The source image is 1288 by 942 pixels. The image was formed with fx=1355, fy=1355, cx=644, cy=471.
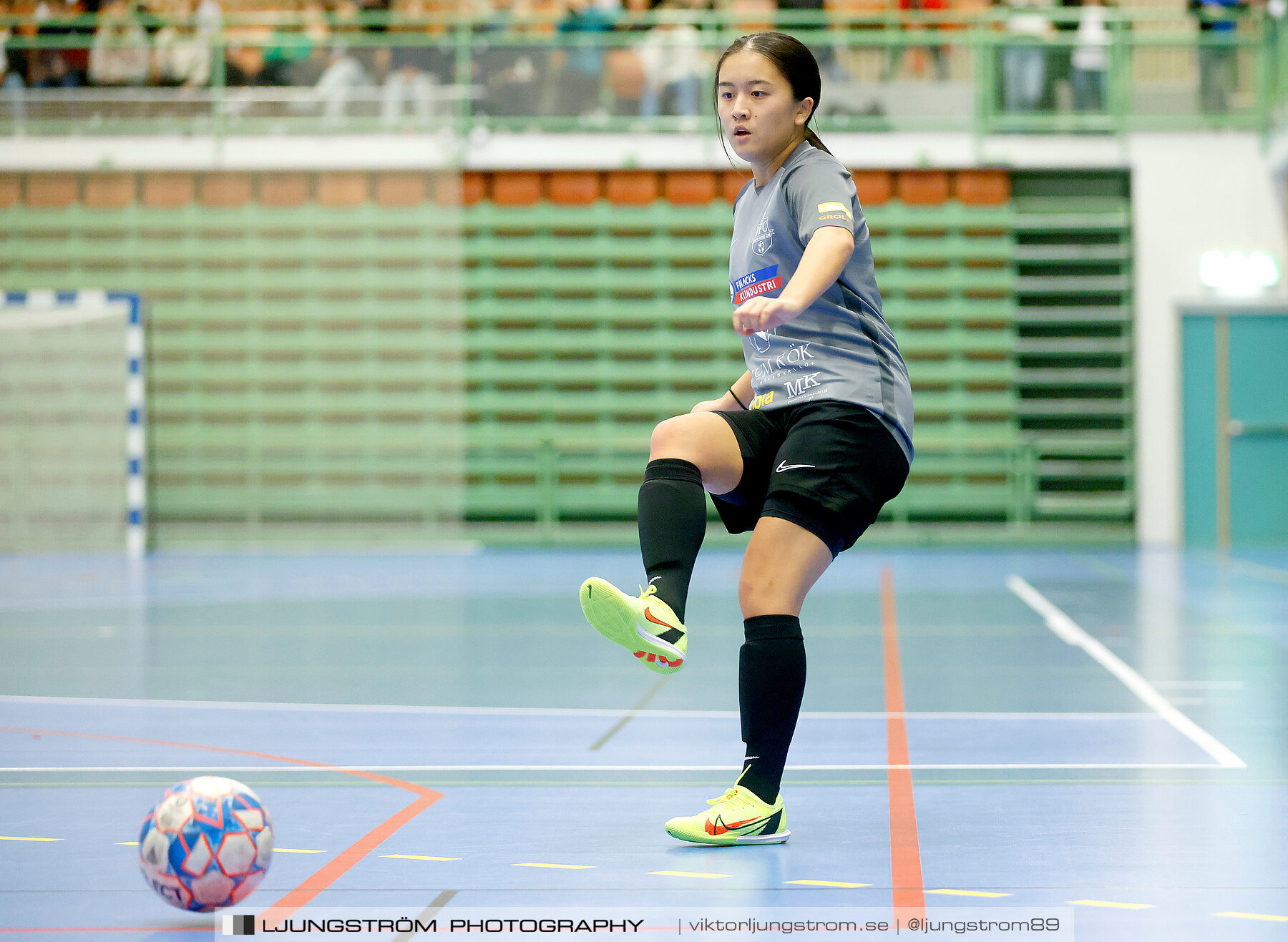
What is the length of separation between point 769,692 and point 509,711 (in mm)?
2055

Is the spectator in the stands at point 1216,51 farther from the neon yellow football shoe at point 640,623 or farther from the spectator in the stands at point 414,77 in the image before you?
the neon yellow football shoe at point 640,623

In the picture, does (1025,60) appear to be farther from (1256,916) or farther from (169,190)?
(1256,916)

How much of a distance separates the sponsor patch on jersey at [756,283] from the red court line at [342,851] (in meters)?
1.37

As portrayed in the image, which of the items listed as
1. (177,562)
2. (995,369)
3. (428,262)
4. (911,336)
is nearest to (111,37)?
(428,262)

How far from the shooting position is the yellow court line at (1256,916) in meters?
2.24

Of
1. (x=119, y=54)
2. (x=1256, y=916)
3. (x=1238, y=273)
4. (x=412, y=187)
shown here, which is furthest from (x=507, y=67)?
(x=1256, y=916)

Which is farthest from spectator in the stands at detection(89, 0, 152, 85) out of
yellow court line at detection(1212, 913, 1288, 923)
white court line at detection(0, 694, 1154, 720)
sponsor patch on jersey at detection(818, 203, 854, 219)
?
yellow court line at detection(1212, 913, 1288, 923)

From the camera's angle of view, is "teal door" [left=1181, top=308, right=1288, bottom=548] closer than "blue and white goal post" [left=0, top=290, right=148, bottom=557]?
No

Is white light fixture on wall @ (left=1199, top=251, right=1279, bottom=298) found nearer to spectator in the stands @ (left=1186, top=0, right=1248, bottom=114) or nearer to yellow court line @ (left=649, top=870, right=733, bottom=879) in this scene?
spectator in the stands @ (left=1186, top=0, right=1248, bottom=114)

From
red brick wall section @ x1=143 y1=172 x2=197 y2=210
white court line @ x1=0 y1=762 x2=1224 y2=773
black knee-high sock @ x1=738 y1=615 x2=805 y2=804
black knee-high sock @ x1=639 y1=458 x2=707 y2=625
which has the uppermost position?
red brick wall section @ x1=143 y1=172 x2=197 y2=210

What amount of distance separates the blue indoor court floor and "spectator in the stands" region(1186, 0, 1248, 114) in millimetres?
6792

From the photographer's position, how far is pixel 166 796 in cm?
234

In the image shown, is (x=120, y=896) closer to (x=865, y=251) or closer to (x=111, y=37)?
(x=865, y=251)

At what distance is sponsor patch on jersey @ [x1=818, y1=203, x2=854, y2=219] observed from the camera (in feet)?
8.64
